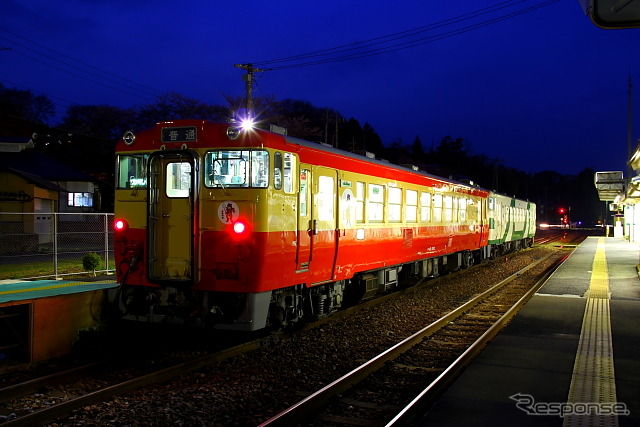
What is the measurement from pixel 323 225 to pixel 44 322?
13.7ft

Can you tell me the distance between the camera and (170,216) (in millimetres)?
7746

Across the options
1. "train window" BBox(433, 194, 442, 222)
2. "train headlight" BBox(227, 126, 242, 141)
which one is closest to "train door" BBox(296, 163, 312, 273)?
"train headlight" BBox(227, 126, 242, 141)

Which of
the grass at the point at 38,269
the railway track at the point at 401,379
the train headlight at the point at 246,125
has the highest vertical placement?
the train headlight at the point at 246,125

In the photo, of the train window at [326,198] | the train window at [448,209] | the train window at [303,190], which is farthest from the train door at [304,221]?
the train window at [448,209]

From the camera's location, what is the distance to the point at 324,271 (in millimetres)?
8977

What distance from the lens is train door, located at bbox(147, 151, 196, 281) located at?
765cm

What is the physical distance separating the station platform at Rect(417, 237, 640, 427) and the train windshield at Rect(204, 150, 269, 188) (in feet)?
11.5

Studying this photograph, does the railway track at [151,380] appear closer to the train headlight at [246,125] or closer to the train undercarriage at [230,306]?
the train undercarriage at [230,306]

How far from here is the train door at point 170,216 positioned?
765cm

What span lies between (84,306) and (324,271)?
3.62 meters

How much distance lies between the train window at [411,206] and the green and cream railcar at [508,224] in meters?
9.39

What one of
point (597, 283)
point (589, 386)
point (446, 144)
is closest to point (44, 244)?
point (597, 283)

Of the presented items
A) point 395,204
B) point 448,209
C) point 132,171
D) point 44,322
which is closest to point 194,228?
point 132,171

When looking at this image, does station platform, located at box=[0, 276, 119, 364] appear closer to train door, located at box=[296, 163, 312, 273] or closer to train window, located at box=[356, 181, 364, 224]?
train door, located at box=[296, 163, 312, 273]
